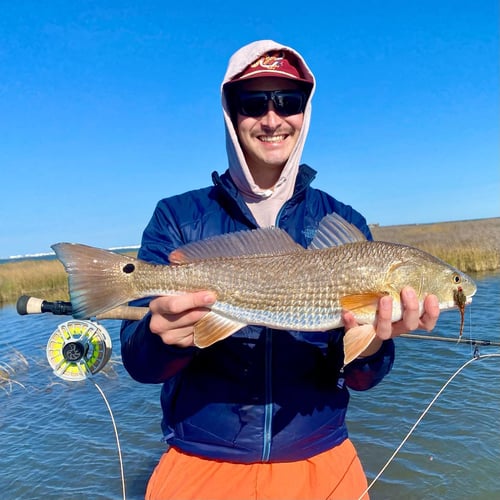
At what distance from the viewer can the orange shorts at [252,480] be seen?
9.05ft

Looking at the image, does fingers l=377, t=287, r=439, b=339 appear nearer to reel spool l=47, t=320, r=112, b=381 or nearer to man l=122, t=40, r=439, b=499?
man l=122, t=40, r=439, b=499

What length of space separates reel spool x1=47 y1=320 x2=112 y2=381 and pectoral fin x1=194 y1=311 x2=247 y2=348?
346cm

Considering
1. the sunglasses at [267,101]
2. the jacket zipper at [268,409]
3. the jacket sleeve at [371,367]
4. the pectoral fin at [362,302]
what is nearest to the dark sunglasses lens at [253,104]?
the sunglasses at [267,101]

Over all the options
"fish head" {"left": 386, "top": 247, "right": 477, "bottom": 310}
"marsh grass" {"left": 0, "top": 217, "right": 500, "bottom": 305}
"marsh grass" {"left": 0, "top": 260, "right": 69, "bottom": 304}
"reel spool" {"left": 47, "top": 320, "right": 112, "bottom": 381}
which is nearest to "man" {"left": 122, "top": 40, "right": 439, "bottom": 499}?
"fish head" {"left": 386, "top": 247, "right": 477, "bottom": 310}

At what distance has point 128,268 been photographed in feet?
9.48

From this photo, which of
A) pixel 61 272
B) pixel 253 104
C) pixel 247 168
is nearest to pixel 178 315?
pixel 247 168

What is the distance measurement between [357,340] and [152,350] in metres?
1.31

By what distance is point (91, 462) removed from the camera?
22.4 feet

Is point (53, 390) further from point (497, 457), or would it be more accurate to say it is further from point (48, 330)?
point (497, 457)

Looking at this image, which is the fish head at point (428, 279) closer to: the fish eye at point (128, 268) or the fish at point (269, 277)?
the fish at point (269, 277)

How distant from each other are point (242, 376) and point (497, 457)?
5315 mm

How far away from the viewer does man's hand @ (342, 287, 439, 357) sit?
2.74 meters

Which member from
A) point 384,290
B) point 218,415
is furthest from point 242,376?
point 384,290

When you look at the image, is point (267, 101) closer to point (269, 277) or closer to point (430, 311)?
point (269, 277)
